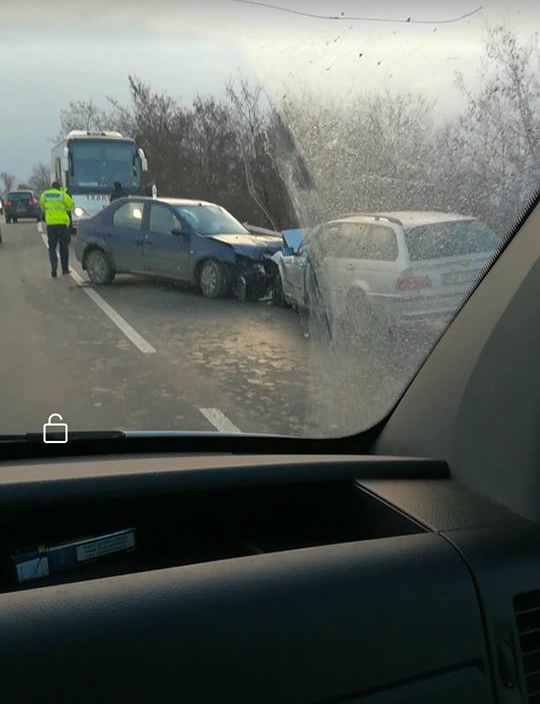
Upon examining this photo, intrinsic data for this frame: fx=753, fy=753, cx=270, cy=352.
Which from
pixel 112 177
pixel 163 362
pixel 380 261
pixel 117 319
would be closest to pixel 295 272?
pixel 380 261

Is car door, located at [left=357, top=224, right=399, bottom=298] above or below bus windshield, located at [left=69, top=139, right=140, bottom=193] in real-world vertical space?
below

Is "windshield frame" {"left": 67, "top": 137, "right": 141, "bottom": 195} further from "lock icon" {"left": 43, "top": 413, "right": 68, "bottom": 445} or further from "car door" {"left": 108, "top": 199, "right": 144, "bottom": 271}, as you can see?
"lock icon" {"left": 43, "top": 413, "right": 68, "bottom": 445}

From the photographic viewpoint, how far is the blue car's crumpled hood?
3.44 m

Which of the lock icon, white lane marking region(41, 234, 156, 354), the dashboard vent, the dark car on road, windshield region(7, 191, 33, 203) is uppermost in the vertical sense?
windshield region(7, 191, 33, 203)

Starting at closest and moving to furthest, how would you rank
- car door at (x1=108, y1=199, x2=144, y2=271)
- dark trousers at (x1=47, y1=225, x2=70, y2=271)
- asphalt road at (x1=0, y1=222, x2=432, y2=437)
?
Answer: asphalt road at (x1=0, y1=222, x2=432, y2=437)
dark trousers at (x1=47, y1=225, x2=70, y2=271)
car door at (x1=108, y1=199, x2=144, y2=271)

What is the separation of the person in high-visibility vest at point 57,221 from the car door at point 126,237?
245 millimetres

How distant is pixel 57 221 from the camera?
3.64 meters

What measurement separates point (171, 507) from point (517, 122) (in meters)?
1.89

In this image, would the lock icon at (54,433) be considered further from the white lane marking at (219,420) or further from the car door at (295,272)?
the car door at (295,272)

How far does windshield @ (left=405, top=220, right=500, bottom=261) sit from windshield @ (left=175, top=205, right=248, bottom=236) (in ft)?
2.55

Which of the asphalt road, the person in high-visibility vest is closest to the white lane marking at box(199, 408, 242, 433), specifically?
the asphalt road

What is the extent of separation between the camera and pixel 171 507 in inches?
103

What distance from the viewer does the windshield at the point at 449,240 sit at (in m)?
2.92

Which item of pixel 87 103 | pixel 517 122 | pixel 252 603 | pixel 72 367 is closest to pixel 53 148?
pixel 87 103
